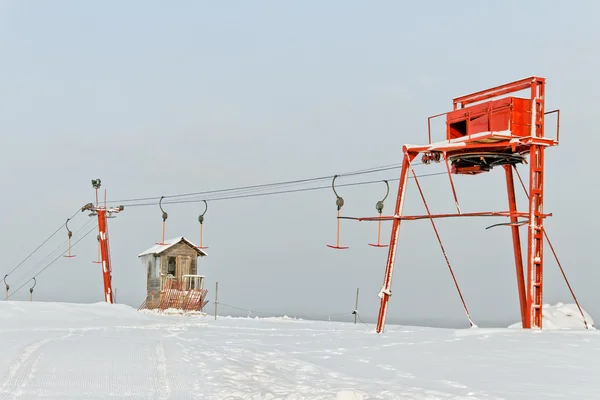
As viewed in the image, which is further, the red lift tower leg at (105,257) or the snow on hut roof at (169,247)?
the snow on hut roof at (169,247)

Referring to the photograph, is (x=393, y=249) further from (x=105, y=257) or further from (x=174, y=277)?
(x=174, y=277)

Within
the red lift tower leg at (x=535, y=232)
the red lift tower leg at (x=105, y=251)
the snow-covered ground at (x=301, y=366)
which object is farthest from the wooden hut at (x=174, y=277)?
the red lift tower leg at (x=535, y=232)

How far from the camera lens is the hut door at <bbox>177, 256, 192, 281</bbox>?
158ft

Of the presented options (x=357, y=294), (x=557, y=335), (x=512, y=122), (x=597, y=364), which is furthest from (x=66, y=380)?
(x=357, y=294)

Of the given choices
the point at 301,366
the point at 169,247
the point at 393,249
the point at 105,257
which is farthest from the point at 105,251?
the point at 301,366

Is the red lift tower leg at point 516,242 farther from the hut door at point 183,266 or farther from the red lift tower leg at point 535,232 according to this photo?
the hut door at point 183,266

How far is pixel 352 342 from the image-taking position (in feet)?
65.6

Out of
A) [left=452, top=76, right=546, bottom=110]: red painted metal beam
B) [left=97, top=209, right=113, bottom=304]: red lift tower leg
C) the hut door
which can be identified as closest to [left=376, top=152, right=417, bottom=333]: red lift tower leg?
[left=452, top=76, right=546, bottom=110]: red painted metal beam

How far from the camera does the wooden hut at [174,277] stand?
46.8 metres

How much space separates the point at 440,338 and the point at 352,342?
9.66 ft

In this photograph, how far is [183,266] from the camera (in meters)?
48.4

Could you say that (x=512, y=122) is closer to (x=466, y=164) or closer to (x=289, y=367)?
(x=466, y=164)

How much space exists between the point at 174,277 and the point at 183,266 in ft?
3.71

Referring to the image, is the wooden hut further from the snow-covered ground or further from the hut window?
the snow-covered ground
